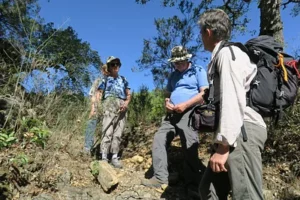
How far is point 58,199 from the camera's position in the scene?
12.3 ft

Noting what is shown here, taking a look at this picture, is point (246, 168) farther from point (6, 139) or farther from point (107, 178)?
A: point (6, 139)

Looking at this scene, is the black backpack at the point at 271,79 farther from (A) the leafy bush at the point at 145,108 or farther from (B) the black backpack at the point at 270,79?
(A) the leafy bush at the point at 145,108

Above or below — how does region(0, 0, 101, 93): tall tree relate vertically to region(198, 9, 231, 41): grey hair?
above

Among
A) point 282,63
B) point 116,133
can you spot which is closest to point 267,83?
point 282,63

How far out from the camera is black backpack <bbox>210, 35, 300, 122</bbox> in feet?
6.77

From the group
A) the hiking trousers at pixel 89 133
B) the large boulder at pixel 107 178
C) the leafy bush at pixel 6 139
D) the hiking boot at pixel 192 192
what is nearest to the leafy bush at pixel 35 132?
the leafy bush at pixel 6 139

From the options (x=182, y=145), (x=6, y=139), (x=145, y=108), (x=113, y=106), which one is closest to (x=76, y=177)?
(x=6, y=139)

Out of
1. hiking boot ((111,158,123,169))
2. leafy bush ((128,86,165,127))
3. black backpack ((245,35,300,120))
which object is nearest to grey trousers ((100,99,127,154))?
hiking boot ((111,158,123,169))

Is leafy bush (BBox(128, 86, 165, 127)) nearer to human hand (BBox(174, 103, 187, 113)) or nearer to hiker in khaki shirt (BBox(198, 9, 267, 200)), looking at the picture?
human hand (BBox(174, 103, 187, 113))

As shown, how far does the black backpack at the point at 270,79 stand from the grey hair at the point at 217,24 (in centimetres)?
11

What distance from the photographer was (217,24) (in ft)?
7.24

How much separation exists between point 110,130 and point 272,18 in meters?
3.63

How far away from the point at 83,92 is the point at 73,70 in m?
1.31

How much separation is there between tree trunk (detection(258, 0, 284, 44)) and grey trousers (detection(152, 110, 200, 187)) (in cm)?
282
